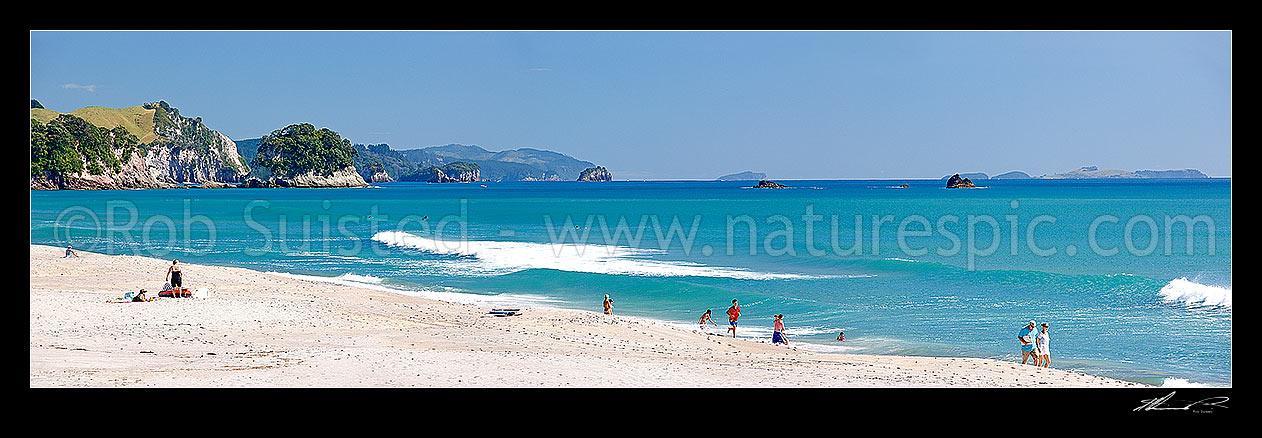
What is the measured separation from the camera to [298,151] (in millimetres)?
173125

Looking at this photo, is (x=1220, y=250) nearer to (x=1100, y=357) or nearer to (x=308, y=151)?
(x=1100, y=357)

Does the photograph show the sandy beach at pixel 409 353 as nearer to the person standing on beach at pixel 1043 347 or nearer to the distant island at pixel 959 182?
the person standing on beach at pixel 1043 347

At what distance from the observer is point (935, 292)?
884 inches

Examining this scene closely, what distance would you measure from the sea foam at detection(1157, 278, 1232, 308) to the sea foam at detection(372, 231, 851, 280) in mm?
8311

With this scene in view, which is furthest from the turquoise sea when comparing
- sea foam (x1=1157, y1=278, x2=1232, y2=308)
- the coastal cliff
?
the coastal cliff

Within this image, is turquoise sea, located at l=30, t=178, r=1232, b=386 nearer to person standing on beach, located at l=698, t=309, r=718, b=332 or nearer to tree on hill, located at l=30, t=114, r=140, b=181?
person standing on beach, located at l=698, t=309, r=718, b=332

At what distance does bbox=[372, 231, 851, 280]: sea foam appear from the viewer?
26.0 metres

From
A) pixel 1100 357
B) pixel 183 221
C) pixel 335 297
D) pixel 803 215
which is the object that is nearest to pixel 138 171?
pixel 183 221

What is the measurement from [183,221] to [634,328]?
47.0m

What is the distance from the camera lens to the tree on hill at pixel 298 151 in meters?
172

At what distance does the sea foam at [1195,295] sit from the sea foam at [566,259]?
831 centimetres

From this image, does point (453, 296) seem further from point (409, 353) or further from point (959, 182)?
point (959, 182)
